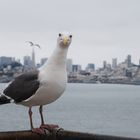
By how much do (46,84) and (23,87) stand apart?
1.26ft

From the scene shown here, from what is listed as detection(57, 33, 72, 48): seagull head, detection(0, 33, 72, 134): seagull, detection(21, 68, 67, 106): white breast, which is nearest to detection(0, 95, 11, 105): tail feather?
detection(0, 33, 72, 134): seagull

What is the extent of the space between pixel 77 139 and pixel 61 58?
102 centimetres

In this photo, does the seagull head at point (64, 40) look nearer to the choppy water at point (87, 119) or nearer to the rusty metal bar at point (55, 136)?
the rusty metal bar at point (55, 136)

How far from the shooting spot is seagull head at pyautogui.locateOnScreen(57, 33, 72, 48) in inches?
240

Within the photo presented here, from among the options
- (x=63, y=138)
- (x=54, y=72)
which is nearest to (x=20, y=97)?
(x=54, y=72)

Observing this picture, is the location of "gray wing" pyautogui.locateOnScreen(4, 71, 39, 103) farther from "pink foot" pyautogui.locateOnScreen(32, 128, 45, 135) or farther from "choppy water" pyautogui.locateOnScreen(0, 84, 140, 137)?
"choppy water" pyautogui.locateOnScreen(0, 84, 140, 137)

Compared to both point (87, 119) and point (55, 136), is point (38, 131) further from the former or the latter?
point (87, 119)

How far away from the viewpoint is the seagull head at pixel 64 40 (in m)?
6.09

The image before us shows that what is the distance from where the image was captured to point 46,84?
6.20 meters

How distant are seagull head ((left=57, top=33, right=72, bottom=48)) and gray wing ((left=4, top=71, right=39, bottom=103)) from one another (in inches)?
18.9

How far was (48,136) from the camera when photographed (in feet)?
19.5

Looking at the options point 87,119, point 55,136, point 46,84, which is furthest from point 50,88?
point 87,119

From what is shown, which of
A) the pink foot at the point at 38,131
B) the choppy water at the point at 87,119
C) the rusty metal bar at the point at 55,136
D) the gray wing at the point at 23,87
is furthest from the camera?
the choppy water at the point at 87,119

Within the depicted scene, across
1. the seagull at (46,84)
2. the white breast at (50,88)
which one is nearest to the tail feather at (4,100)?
the seagull at (46,84)
